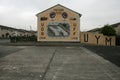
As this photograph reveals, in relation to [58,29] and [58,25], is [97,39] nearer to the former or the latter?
[58,29]

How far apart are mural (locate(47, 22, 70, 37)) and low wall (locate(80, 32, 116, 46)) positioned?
11.5 feet

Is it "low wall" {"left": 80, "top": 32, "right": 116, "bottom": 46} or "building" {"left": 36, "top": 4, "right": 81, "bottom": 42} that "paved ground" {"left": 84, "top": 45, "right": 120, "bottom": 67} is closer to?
"low wall" {"left": 80, "top": 32, "right": 116, "bottom": 46}

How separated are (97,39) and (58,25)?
25.3 ft

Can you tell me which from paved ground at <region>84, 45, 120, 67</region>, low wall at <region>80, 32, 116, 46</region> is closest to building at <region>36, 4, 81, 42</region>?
low wall at <region>80, 32, 116, 46</region>

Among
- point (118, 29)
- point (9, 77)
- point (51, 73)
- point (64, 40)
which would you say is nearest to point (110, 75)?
point (51, 73)

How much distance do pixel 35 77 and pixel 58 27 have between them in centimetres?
3774

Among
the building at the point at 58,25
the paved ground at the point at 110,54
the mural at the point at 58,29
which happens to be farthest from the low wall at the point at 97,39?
the paved ground at the point at 110,54

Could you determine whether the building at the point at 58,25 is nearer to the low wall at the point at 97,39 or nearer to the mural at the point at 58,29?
the mural at the point at 58,29

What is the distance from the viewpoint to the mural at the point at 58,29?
4809cm

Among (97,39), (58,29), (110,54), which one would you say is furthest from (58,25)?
(110,54)

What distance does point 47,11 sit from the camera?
49375 mm

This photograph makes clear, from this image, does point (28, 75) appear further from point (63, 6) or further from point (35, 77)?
point (63, 6)

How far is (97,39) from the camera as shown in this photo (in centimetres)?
4944

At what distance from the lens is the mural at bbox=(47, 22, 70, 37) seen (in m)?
48.1
